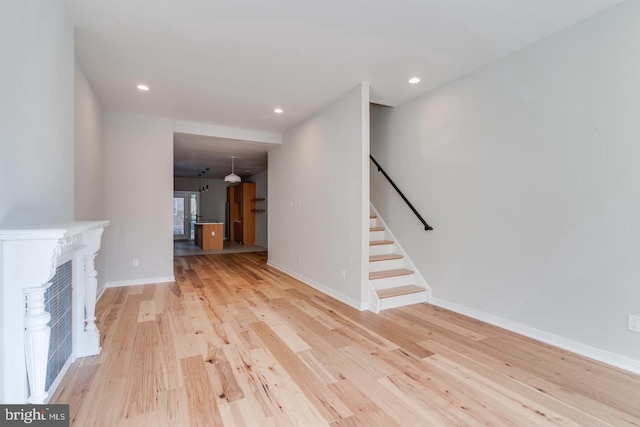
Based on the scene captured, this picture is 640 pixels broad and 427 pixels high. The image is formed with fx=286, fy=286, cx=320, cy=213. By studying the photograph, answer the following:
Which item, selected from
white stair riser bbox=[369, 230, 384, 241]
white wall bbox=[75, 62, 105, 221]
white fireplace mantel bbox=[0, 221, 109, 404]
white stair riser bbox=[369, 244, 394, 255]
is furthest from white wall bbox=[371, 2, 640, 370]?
white wall bbox=[75, 62, 105, 221]

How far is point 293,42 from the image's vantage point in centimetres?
262

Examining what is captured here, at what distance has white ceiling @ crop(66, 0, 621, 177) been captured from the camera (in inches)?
86.1

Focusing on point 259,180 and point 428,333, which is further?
point 259,180

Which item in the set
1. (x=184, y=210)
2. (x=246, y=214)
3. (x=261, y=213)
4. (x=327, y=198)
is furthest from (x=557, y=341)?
(x=184, y=210)

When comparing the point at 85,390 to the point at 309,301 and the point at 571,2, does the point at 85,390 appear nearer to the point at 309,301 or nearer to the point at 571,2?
the point at 309,301

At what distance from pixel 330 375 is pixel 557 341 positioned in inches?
80.8

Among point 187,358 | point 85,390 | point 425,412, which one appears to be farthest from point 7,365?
point 425,412

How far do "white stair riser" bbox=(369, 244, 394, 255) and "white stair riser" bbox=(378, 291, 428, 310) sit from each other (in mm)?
792

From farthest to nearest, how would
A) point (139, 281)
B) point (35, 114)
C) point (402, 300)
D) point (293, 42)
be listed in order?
point (139, 281)
point (402, 300)
point (293, 42)
point (35, 114)

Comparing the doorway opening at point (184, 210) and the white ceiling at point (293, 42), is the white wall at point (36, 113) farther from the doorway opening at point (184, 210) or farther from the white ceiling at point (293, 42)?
the doorway opening at point (184, 210)

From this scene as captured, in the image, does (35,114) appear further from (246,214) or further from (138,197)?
(246,214)

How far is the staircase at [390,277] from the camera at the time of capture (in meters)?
3.49

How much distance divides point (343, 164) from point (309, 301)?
6.14 feet

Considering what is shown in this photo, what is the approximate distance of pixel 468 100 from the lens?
3.27 meters
